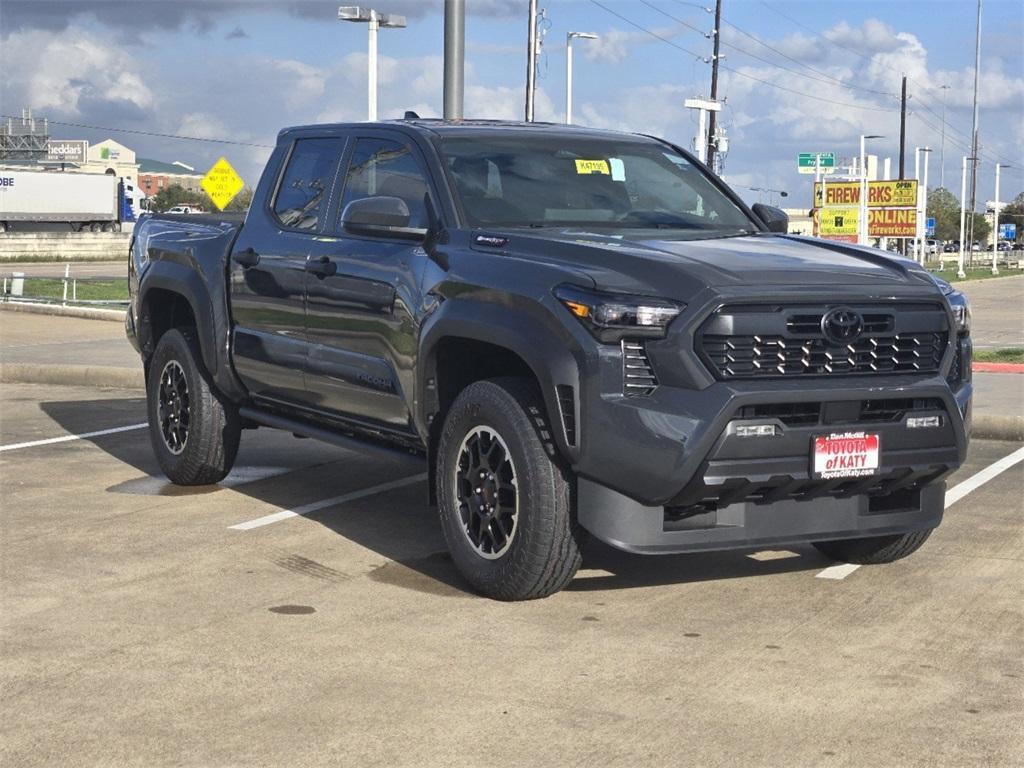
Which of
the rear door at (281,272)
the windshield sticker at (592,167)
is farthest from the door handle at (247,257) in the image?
the windshield sticker at (592,167)

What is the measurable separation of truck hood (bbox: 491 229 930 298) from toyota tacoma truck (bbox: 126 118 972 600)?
1 cm

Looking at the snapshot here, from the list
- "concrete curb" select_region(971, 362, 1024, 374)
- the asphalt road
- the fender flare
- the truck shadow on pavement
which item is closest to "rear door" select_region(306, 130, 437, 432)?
the fender flare

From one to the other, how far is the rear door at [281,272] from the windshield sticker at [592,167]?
4.20 feet

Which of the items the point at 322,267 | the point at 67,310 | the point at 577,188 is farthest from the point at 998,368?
the point at 67,310

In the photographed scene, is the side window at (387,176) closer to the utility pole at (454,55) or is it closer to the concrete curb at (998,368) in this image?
the utility pole at (454,55)

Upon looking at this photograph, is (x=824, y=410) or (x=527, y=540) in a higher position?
(x=824, y=410)

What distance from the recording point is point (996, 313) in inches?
1330

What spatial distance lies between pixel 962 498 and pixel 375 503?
331 centimetres

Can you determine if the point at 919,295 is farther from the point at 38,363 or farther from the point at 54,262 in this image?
the point at 54,262

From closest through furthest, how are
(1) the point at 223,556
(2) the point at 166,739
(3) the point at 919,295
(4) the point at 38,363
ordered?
(2) the point at 166,739 < (3) the point at 919,295 < (1) the point at 223,556 < (4) the point at 38,363

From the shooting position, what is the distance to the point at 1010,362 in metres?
18.1

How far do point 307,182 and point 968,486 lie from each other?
429 cm

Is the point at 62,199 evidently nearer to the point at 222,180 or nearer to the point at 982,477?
the point at 222,180

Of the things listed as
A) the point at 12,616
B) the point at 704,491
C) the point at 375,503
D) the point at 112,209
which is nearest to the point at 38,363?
the point at 375,503
